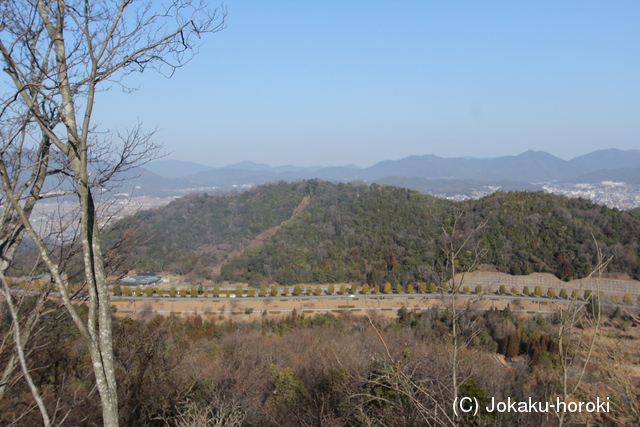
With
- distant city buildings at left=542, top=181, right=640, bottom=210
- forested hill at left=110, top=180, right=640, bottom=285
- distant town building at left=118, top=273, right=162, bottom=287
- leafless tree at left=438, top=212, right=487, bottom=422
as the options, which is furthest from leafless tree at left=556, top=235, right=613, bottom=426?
distant city buildings at left=542, top=181, right=640, bottom=210

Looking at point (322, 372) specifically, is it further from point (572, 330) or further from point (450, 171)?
point (450, 171)

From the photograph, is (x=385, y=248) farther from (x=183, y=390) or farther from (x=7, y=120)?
(x=7, y=120)

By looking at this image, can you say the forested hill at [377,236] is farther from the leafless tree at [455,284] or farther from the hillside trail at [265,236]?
the leafless tree at [455,284]

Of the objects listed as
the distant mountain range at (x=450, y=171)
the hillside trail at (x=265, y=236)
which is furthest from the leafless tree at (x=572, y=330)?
the distant mountain range at (x=450, y=171)

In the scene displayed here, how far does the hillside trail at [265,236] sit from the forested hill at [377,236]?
1.02 feet

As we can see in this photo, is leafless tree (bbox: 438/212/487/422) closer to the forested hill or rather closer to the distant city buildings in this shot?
the forested hill

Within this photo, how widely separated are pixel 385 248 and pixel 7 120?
2186 cm

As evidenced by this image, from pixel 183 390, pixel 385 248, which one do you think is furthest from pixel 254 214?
pixel 183 390

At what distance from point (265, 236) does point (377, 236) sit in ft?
29.5

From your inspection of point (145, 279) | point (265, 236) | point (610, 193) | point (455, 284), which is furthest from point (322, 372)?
point (610, 193)

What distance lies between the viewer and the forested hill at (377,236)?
19781 millimetres

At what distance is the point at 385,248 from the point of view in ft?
76.4

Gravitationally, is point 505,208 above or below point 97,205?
below

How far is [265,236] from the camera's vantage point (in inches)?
1155
